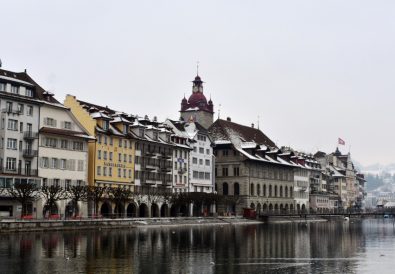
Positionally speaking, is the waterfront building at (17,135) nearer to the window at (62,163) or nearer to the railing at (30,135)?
the railing at (30,135)

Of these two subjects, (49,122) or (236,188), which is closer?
(49,122)

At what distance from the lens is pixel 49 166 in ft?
323

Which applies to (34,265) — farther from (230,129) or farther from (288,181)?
(288,181)

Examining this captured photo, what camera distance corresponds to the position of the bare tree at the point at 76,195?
9469 cm

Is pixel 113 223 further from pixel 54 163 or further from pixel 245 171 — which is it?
pixel 245 171

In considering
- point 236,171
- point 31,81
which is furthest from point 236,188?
point 31,81

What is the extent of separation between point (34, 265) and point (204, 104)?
141400 mm

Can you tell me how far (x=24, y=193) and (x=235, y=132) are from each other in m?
86.4

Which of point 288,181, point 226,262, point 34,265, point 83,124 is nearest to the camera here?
point 34,265

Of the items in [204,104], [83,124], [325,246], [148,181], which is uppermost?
[204,104]

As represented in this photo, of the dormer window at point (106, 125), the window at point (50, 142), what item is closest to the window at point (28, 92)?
the window at point (50, 142)

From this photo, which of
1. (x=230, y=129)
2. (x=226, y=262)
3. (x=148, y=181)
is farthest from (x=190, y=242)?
(x=230, y=129)

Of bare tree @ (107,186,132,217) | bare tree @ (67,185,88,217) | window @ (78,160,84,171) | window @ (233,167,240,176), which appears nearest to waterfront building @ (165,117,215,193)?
window @ (233,167,240,176)

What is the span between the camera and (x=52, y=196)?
3538 inches
